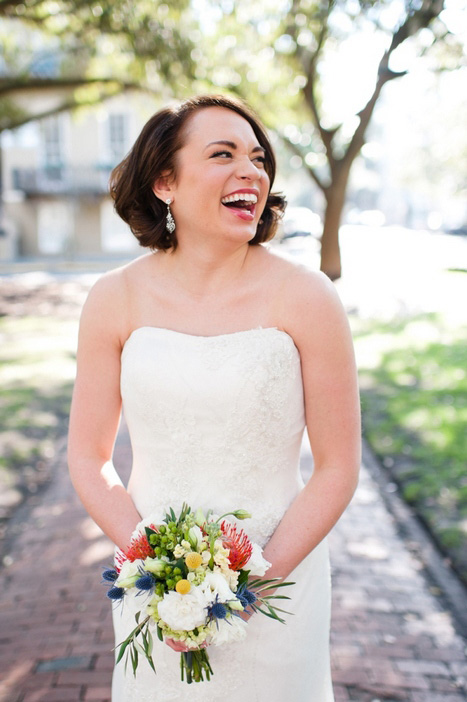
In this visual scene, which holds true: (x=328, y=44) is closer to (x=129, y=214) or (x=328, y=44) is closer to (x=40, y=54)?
(x=40, y=54)

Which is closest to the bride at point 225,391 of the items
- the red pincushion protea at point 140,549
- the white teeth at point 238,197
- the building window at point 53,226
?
the white teeth at point 238,197

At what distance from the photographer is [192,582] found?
5.28 ft

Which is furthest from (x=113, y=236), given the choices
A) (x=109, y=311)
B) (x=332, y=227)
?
(x=109, y=311)

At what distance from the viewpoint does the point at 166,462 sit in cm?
210

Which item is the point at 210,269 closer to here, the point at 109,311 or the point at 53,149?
the point at 109,311

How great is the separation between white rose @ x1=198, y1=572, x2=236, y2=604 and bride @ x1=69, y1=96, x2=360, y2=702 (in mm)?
370

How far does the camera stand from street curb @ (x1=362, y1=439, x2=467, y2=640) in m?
4.08

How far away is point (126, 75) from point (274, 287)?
695 inches

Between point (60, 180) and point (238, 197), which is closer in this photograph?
point (238, 197)

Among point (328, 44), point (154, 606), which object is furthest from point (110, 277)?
point (328, 44)

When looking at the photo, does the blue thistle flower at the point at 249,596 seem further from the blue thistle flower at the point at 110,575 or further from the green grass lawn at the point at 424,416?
the green grass lawn at the point at 424,416

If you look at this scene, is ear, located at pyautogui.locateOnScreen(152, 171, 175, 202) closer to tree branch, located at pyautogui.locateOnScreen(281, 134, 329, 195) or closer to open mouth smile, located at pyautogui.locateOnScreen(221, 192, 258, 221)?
open mouth smile, located at pyautogui.locateOnScreen(221, 192, 258, 221)

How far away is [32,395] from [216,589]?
7.71 meters

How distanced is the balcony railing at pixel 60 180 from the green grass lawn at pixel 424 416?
69.9 ft
